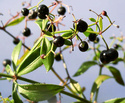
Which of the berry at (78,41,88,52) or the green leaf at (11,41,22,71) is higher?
the berry at (78,41,88,52)

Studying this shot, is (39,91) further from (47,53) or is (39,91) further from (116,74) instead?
(116,74)

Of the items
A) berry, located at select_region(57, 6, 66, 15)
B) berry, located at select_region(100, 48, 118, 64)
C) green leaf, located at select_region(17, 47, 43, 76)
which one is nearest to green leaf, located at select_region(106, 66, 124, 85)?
berry, located at select_region(57, 6, 66, 15)

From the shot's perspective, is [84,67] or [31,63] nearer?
[31,63]

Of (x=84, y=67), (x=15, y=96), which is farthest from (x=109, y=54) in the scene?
(x=84, y=67)

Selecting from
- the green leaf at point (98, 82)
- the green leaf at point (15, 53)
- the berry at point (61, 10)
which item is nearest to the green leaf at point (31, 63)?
the green leaf at point (15, 53)

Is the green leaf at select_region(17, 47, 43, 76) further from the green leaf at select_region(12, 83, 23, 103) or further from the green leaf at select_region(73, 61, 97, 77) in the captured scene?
the green leaf at select_region(73, 61, 97, 77)

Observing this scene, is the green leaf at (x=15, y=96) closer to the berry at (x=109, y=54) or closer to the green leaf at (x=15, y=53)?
the green leaf at (x=15, y=53)
